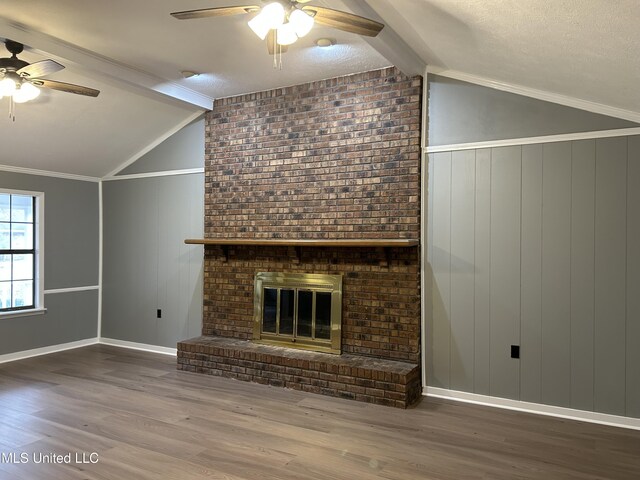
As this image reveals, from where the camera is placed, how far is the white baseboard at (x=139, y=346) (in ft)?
18.8

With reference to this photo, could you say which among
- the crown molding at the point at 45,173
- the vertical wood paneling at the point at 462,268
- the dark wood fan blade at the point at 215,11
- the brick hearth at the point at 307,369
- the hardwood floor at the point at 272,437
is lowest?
the hardwood floor at the point at 272,437

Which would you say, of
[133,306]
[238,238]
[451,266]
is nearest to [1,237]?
[133,306]

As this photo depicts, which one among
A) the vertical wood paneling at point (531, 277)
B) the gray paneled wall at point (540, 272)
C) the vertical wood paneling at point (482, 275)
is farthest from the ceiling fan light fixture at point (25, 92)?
the vertical wood paneling at point (531, 277)

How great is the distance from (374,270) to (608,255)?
186 centimetres

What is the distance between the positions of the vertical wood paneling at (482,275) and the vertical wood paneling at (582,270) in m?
0.62

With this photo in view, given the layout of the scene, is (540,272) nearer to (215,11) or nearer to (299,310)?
(299,310)

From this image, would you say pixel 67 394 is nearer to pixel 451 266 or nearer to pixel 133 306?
pixel 133 306

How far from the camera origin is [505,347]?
401 centimetres

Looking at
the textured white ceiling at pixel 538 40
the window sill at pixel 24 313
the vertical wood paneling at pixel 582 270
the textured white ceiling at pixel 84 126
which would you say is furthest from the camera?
the window sill at pixel 24 313

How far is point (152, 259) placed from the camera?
591cm

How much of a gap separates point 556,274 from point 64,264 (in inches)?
214

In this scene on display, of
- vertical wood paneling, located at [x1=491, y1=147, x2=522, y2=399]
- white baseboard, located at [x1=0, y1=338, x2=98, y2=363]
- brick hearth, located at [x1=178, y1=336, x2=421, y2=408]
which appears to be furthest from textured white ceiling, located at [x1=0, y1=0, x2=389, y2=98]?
white baseboard, located at [x1=0, y1=338, x2=98, y2=363]

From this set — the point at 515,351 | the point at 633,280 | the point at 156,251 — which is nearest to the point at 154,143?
the point at 156,251

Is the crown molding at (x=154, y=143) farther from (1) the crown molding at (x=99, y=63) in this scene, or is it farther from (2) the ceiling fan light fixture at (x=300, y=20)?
(2) the ceiling fan light fixture at (x=300, y=20)
